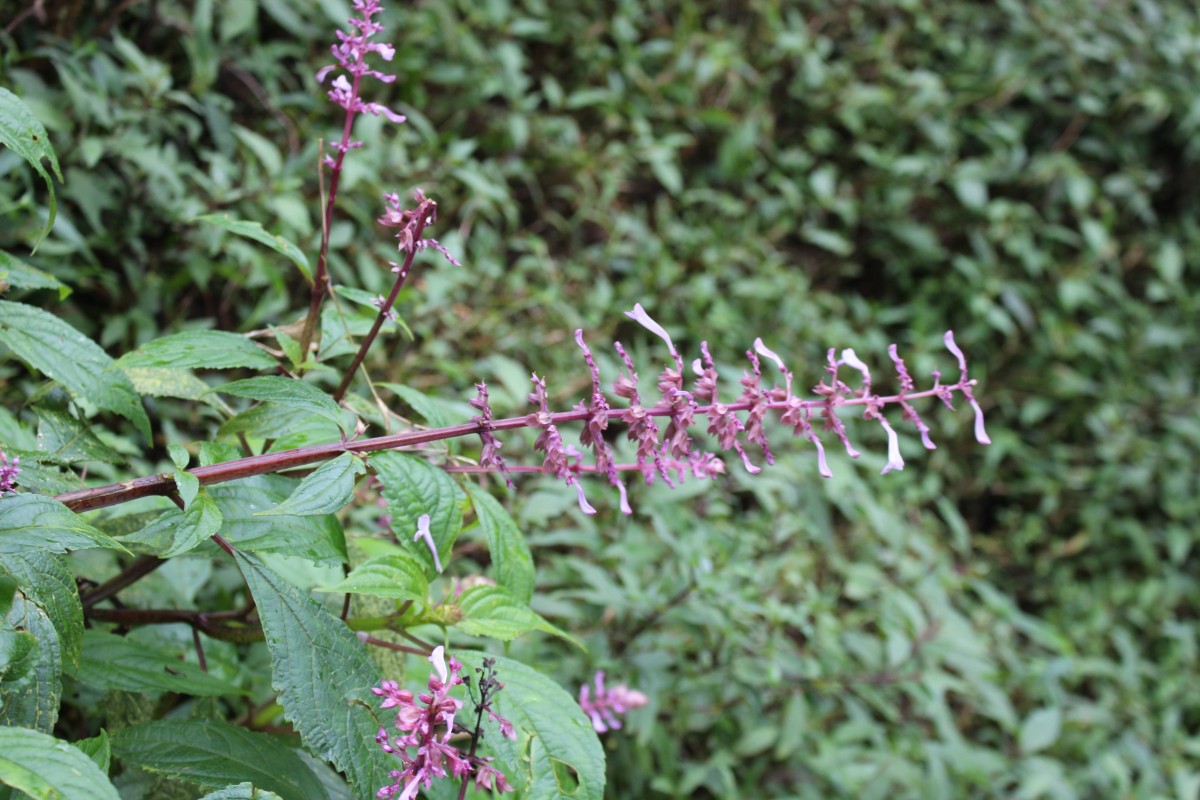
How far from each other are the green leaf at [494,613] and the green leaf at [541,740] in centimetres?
3

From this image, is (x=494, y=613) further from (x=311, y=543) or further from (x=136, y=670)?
(x=136, y=670)

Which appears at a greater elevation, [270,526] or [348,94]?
[348,94]

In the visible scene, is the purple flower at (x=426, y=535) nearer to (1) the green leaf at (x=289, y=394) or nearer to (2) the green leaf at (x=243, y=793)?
(1) the green leaf at (x=289, y=394)

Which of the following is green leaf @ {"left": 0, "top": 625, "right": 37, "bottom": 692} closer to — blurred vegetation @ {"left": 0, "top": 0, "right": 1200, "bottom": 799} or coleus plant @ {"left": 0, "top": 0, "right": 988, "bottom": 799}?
coleus plant @ {"left": 0, "top": 0, "right": 988, "bottom": 799}

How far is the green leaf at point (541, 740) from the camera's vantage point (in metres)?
0.81

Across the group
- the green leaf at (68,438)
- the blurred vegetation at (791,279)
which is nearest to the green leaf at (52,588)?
the green leaf at (68,438)

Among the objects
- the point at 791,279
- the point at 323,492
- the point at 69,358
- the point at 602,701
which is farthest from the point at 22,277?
the point at 791,279

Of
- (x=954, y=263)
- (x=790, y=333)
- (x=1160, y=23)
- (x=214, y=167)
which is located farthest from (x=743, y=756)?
(x=1160, y=23)

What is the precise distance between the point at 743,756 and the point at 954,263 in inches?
90.3

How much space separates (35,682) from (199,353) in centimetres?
32

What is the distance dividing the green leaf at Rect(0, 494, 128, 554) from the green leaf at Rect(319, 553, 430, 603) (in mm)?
186

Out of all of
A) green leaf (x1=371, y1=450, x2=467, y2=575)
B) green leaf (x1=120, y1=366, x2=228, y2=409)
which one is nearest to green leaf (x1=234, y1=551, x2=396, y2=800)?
green leaf (x1=371, y1=450, x2=467, y2=575)

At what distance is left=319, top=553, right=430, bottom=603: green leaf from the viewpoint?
81cm

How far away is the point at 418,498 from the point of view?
0.85 meters
